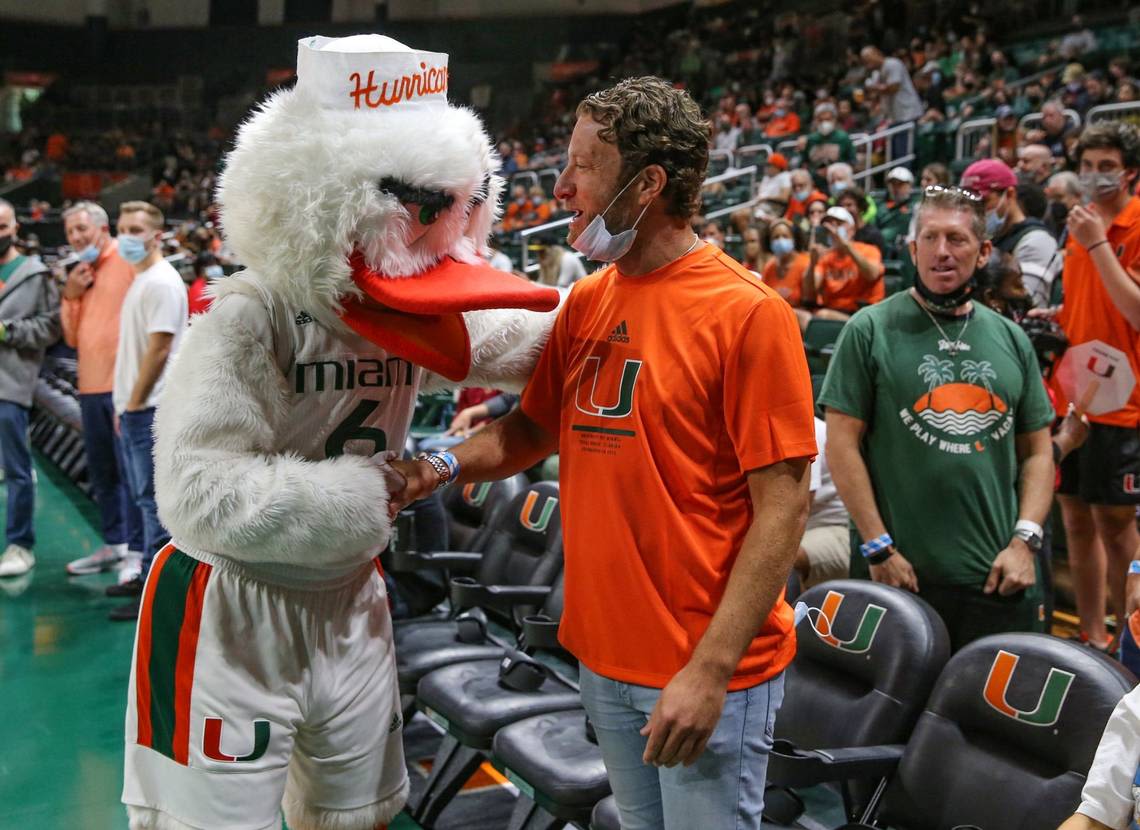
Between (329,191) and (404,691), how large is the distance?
187 centimetres

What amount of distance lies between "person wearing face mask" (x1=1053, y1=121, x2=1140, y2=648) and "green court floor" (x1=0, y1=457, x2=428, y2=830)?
2298mm

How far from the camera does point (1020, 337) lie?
8.83ft

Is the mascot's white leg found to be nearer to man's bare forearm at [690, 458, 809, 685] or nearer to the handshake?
the handshake

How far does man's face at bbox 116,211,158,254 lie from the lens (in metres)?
4.75

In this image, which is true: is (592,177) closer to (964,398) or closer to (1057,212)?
(964,398)

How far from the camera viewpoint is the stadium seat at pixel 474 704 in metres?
2.87

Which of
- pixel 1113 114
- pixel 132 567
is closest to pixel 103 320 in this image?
pixel 132 567

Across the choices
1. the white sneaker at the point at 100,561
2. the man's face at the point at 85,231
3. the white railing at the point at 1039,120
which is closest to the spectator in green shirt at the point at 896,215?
the white railing at the point at 1039,120

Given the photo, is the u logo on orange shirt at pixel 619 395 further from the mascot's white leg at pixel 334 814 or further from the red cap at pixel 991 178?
the red cap at pixel 991 178

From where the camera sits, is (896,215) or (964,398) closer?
(964,398)

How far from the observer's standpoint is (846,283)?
673cm

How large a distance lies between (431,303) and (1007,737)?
1.35 m

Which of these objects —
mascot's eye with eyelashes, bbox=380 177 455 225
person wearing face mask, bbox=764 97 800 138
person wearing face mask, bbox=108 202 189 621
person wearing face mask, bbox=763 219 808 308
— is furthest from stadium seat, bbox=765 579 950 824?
person wearing face mask, bbox=764 97 800 138

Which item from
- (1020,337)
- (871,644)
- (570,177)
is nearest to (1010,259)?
(1020,337)
